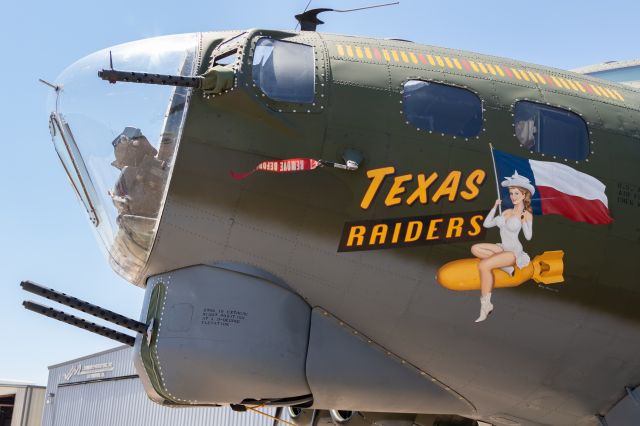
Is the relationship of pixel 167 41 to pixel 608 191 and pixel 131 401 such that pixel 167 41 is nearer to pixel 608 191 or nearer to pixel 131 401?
pixel 608 191

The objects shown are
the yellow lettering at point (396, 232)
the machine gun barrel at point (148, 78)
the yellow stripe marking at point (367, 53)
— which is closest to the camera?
the machine gun barrel at point (148, 78)

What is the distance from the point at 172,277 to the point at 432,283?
9.06 ft

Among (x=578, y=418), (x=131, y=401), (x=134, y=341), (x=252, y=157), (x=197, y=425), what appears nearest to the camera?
(x=252, y=157)

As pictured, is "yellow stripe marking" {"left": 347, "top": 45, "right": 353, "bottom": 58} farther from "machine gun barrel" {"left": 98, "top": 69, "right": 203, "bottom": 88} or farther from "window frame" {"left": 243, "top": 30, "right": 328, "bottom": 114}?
"machine gun barrel" {"left": 98, "top": 69, "right": 203, "bottom": 88}

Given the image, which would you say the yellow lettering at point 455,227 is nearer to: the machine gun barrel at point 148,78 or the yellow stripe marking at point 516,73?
the yellow stripe marking at point 516,73

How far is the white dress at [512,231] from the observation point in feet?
28.2

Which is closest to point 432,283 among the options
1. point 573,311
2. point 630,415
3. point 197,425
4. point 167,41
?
point 573,311

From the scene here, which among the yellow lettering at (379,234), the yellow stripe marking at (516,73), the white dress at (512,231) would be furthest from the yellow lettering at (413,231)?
the yellow stripe marking at (516,73)

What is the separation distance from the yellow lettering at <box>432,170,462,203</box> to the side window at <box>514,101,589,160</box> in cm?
97

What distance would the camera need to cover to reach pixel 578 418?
9609 mm

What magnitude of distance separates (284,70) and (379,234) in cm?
202

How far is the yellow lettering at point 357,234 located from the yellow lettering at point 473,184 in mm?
1152

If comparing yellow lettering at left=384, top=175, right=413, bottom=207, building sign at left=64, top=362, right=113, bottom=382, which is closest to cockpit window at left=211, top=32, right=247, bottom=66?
yellow lettering at left=384, top=175, right=413, bottom=207

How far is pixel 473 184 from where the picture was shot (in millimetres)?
8562
